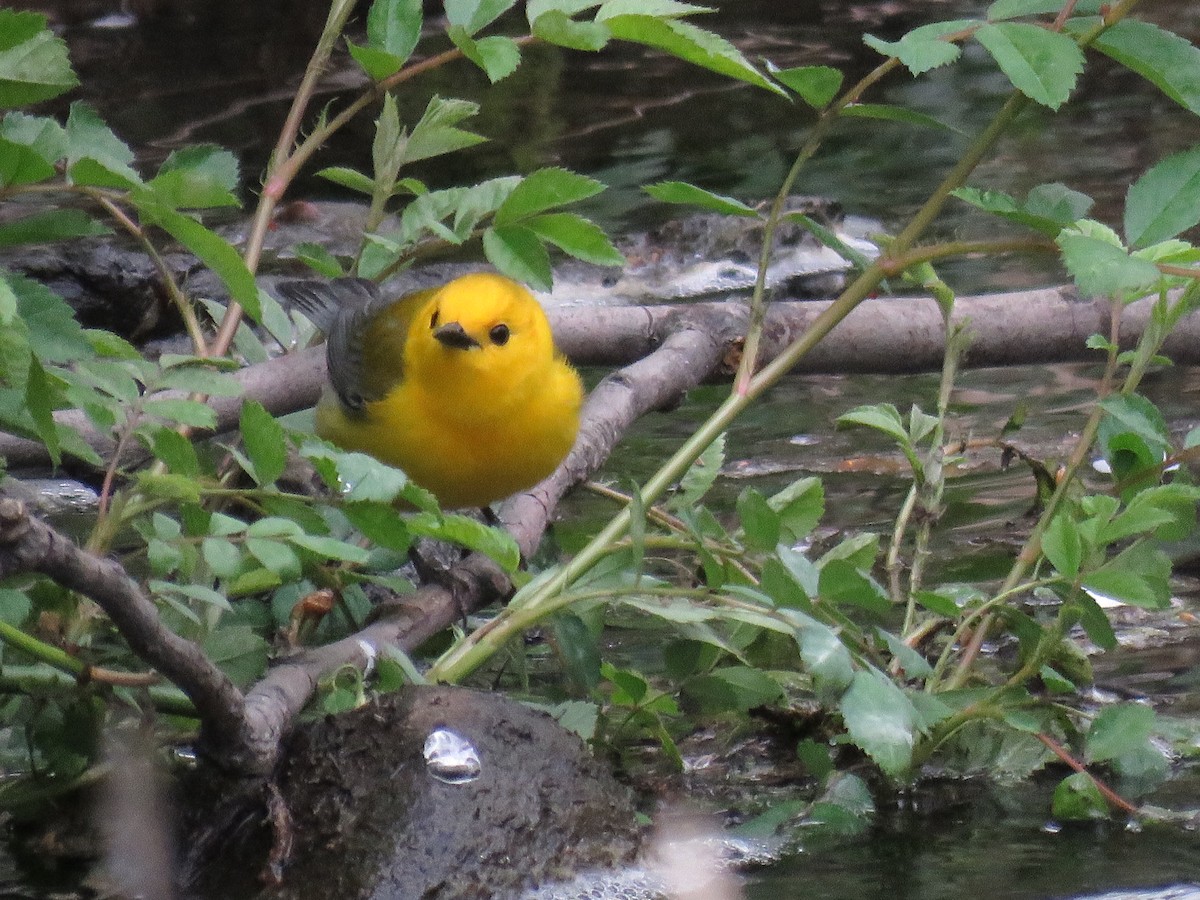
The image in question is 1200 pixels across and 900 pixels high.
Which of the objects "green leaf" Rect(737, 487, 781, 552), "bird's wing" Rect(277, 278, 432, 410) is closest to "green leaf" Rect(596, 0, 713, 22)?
"green leaf" Rect(737, 487, 781, 552)

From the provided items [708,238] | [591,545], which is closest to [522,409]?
[591,545]

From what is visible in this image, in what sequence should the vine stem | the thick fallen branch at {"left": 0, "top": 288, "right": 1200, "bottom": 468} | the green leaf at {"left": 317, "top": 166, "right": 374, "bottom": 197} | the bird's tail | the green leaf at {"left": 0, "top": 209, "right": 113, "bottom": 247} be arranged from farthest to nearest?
the thick fallen branch at {"left": 0, "top": 288, "right": 1200, "bottom": 468}
the bird's tail
the green leaf at {"left": 317, "top": 166, "right": 374, "bottom": 197}
the vine stem
the green leaf at {"left": 0, "top": 209, "right": 113, "bottom": 247}

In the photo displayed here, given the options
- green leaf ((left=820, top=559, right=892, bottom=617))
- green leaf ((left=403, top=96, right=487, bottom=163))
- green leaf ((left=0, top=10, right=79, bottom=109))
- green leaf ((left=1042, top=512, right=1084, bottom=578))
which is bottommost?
green leaf ((left=1042, top=512, right=1084, bottom=578))

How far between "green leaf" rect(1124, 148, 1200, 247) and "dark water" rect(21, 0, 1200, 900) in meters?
0.92

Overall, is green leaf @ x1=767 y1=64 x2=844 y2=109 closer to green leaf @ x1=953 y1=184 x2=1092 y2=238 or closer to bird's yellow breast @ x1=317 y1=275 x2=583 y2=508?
green leaf @ x1=953 y1=184 x2=1092 y2=238

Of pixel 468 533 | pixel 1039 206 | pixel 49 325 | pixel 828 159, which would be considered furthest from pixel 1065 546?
pixel 828 159

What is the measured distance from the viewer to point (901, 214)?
7305 millimetres

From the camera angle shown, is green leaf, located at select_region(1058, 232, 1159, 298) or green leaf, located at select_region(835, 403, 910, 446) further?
green leaf, located at select_region(835, 403, 910, 446)

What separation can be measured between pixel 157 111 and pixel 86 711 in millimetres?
7130

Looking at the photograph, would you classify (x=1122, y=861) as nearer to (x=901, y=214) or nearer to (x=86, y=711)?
(x=86, y=711)

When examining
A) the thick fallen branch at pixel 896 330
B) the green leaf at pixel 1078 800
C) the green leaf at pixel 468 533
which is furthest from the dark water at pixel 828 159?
the green leaf at pixel 468 533

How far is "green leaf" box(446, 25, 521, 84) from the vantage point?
282 cm

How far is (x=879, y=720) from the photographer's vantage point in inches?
94.5

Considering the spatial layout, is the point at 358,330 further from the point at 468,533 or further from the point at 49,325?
the point at 49,325
